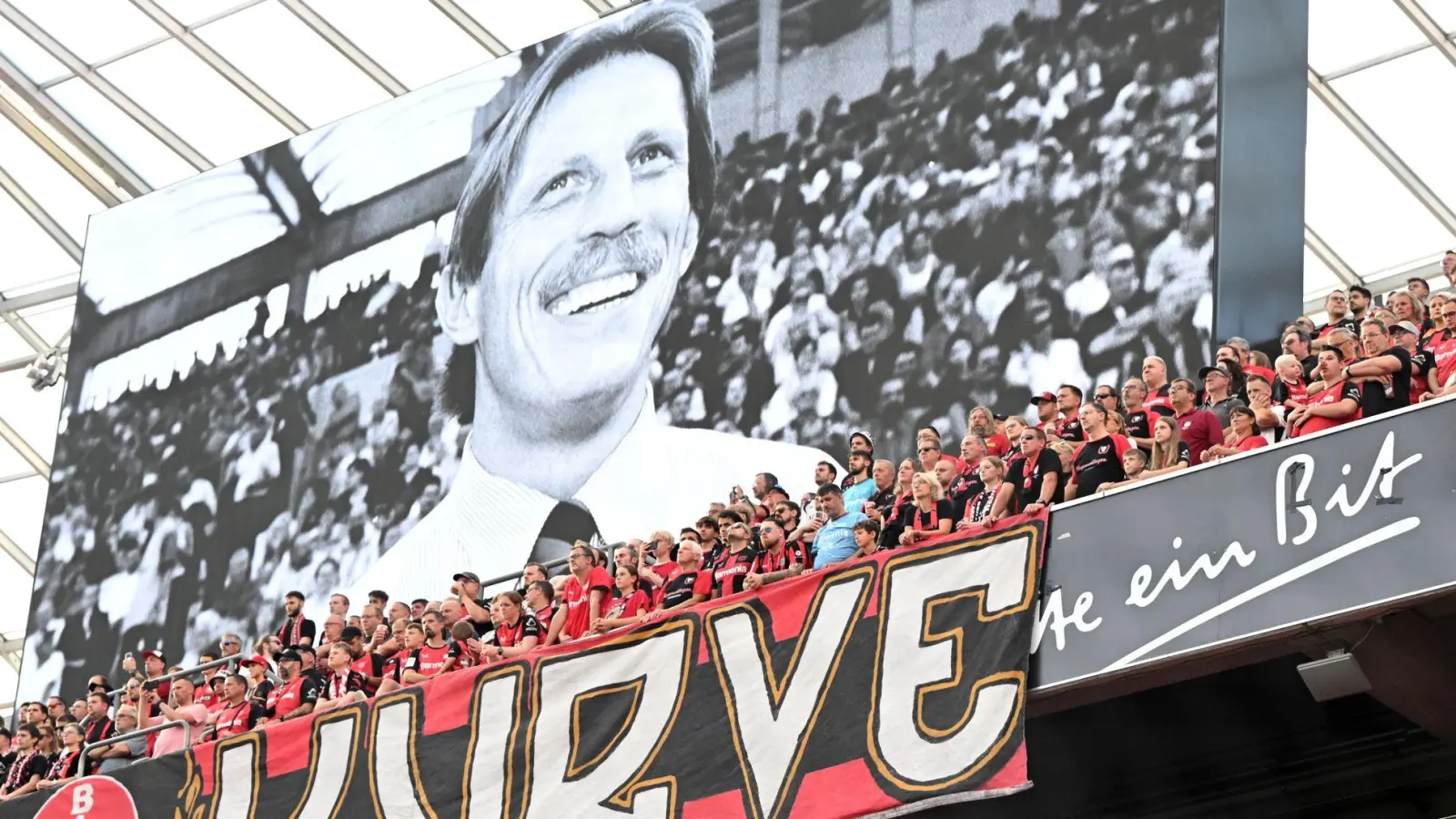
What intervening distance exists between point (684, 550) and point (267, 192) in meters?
11.1

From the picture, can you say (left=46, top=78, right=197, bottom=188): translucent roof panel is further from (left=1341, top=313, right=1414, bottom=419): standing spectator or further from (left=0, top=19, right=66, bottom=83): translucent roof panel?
(left=1341, top=313, right=1414, bottom=419): standing spectator

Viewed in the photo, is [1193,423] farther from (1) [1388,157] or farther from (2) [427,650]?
(1) [1388,157]

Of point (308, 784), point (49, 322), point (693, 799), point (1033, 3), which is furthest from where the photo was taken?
point (49, 322)

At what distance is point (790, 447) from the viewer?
18.3 meters

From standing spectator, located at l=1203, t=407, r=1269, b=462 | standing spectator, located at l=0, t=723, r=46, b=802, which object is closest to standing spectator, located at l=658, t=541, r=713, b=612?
standing spectator, located at l=1203, t=407, r=1269, b=462

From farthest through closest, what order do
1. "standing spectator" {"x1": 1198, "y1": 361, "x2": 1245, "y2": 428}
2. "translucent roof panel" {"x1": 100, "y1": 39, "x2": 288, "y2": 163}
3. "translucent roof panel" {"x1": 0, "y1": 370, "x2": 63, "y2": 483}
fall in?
"translucent roof panel" {"x1": 0, "y1": 370, "x2": 63, "y2": 483} → "translucent roof panel" {"x1": 100, "y1": 39, "x2": 288, "y2": 163} → "standing spectator" {"x1": 1198, "y1": 361, "x2": 1245, "y2": 428}

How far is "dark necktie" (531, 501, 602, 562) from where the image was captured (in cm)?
1961

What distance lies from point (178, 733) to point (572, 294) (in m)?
6.19

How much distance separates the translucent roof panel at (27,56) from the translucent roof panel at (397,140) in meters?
2.89

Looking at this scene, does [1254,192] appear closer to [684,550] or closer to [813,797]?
[684,550]

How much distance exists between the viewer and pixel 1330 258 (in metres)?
20.9

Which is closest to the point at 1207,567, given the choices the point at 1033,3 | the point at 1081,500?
the point at 1081,500

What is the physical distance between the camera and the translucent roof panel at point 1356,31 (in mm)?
19203

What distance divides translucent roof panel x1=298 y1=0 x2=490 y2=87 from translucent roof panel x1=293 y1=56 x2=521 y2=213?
12.0 inches
